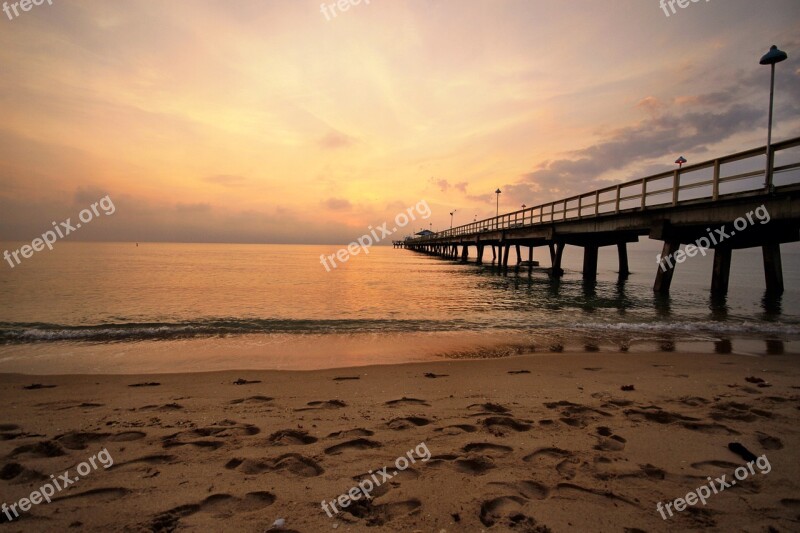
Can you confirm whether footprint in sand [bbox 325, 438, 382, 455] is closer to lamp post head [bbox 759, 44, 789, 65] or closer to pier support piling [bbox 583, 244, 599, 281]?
lamp post head [bbox 759, 44, 789, 65]

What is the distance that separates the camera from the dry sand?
239cm

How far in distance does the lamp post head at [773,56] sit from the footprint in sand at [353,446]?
49.2ft

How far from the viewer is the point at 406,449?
3.27 m

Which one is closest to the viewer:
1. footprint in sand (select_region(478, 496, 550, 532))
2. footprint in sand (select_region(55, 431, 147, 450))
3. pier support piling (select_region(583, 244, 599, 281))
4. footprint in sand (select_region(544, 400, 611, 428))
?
footprint in sand (select_region(478, 496, 550, 532))

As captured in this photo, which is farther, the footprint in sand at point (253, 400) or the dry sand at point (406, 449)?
the footprint in sand at point (253, 400)

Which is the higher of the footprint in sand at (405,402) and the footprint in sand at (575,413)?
the footprint in sand at (575,413)

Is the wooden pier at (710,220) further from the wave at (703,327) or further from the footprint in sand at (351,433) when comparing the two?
the footprint in sand at (351,433)

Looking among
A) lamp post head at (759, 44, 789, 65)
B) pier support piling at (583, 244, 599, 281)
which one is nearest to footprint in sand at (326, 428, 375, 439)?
lamp post head at (759, 44, 789, 65)

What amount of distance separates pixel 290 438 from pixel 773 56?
15.6 m

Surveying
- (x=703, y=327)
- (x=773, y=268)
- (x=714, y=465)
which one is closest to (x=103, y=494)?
(x=714, y=465)

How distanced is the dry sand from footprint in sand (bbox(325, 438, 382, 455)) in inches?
0.9

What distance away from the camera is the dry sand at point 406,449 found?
94.1 inches

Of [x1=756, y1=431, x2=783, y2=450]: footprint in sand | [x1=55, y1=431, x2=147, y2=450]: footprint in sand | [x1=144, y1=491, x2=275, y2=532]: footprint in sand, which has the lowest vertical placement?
[x1=55, y1=431, x2=147, y2=450]: footprint in sand

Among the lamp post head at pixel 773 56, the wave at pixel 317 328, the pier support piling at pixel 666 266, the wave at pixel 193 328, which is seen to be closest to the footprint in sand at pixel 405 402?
the wave at pixel 317 328
